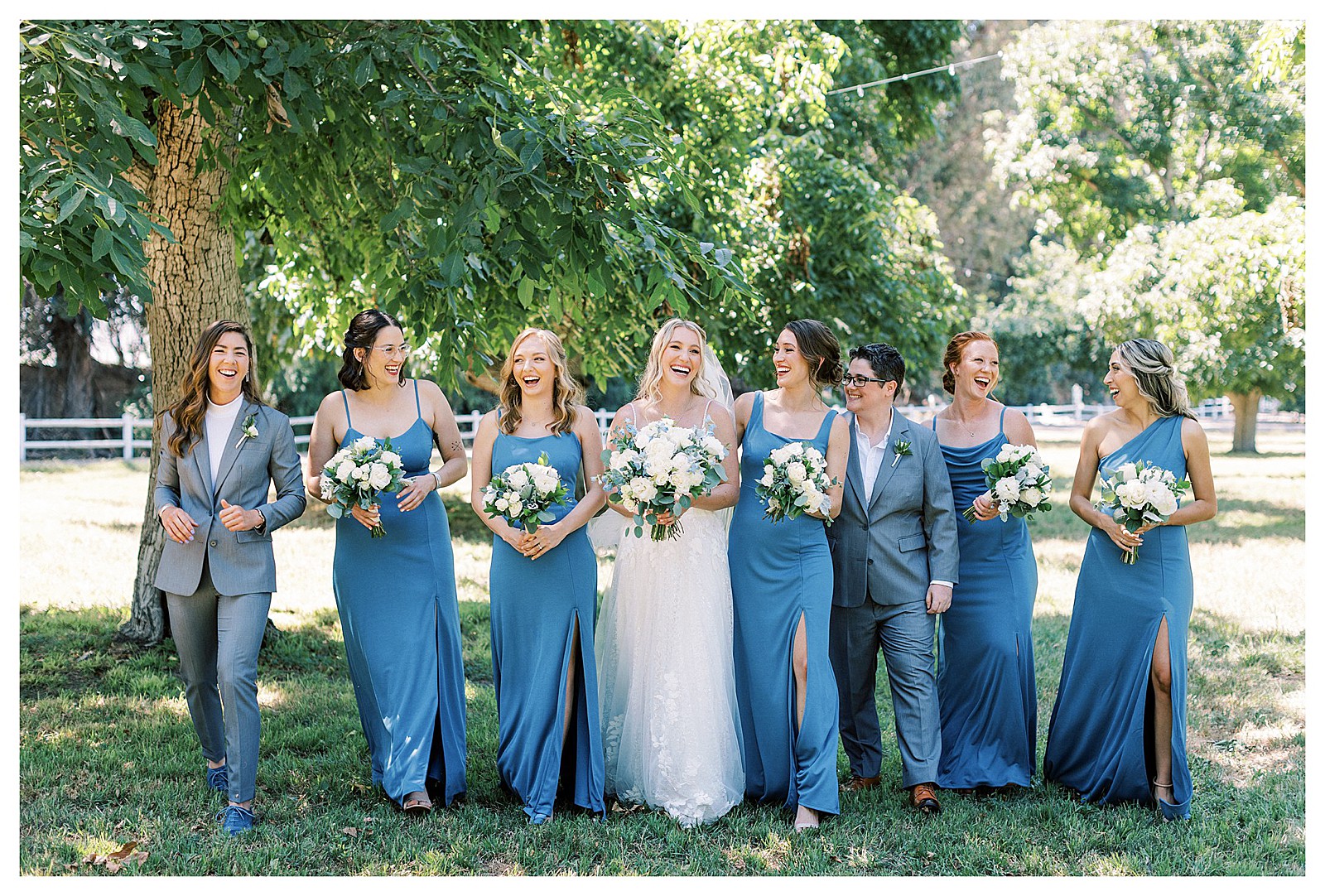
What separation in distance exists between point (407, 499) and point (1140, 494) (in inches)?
132

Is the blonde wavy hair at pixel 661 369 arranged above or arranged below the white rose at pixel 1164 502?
above

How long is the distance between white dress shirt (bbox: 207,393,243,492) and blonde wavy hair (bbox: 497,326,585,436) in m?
1.23

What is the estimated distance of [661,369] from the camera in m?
5.33

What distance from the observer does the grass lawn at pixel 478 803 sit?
4.65 metres

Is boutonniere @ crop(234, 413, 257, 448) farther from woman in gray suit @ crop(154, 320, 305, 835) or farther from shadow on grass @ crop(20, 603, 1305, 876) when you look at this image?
shadow on grass @ crop(20, 603, 1305, 876)

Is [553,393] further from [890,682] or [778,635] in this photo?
[890,682]

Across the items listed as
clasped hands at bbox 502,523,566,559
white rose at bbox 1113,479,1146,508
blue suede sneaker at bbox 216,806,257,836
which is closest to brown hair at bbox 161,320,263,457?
clasped hands at bbox 502,523,566,559

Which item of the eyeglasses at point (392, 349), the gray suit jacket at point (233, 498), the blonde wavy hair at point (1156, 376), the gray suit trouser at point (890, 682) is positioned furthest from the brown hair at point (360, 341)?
the blonde wavy hair at point (1156, 376)

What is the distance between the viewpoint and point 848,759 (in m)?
5.82

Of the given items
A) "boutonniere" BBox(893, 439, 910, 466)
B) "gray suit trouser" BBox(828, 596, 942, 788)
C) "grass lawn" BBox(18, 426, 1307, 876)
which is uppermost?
"boutonniere" BBox(893, 439, 910, 466)

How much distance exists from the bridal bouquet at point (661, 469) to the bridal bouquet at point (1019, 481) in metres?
1.32

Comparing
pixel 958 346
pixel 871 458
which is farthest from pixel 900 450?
pixel 958 346

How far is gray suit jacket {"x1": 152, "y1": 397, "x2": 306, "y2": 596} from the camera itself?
16.2 feet

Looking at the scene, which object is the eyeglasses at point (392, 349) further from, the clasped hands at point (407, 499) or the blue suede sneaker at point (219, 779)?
the blue suede sneaker at point (219, 779)
